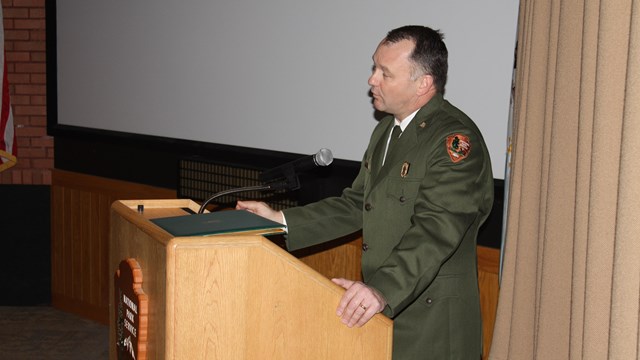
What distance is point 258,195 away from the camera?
12.9 ft

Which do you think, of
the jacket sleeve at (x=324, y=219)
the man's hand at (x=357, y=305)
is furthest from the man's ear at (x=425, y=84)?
the man's hand at (x=357, y=305)

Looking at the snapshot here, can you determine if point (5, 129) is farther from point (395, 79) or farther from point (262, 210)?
point (395, 79)

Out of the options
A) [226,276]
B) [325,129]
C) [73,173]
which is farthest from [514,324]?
[73,173]

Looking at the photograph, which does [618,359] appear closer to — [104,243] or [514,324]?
[514,324]

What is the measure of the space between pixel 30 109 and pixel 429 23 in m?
2.90

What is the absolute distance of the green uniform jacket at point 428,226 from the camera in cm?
205

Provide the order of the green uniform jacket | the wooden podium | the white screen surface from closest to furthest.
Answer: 1. the wooden podium
2. the green uniform jacket
3. the white screen surface

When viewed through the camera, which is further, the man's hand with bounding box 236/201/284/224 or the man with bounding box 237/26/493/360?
the man's hand with bounding box 236/201/284/224

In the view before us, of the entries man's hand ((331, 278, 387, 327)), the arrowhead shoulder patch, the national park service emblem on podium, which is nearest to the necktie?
the arrowhead shoulder patch

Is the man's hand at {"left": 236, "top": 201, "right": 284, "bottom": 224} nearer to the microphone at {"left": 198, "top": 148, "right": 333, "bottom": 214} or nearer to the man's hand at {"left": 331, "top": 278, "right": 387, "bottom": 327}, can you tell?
the microphone at {"left": 198, "top": 148, "right": 333, "bottom": 214}

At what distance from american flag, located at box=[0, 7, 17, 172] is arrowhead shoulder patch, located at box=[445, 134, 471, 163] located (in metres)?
3.52

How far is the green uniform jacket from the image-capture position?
2.05 meters

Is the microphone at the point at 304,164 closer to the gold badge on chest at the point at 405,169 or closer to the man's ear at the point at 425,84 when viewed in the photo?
the gold badge on chest at the point at 405,169

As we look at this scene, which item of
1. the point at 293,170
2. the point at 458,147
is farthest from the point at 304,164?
the point at 458,147
